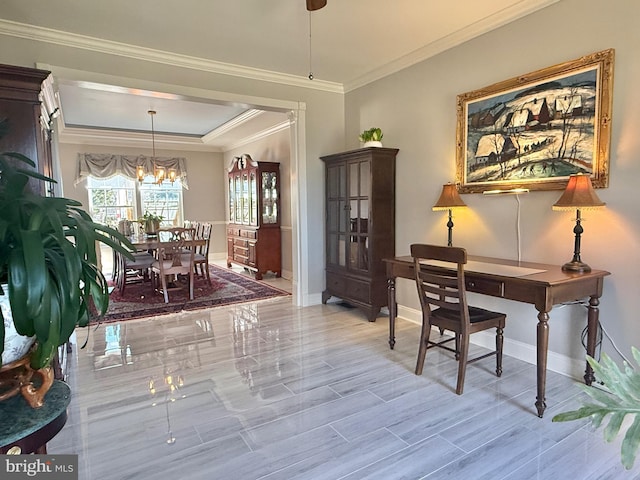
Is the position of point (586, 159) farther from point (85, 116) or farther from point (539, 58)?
point (85, 116)

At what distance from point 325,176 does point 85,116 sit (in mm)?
4069

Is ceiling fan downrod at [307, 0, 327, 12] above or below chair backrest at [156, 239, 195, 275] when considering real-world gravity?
above

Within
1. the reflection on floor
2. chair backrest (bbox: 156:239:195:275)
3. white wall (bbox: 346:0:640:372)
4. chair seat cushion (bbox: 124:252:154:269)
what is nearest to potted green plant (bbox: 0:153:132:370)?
the reflection on floor

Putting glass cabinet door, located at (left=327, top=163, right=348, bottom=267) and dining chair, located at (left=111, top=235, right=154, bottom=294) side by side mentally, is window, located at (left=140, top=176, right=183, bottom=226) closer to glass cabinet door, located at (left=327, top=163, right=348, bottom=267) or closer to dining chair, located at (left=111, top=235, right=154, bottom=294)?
dining chair, located at (left=111, top=235, right=154, bottom=294)

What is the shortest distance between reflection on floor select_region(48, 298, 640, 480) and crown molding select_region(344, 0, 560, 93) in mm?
2625

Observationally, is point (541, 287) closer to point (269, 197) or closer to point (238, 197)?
point (269, 197)

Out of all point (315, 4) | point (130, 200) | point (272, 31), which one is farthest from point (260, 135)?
point (315, 4)

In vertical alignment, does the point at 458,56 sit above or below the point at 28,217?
above

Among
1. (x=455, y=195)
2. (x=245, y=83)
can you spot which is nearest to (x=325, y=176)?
(x=245, y=83)

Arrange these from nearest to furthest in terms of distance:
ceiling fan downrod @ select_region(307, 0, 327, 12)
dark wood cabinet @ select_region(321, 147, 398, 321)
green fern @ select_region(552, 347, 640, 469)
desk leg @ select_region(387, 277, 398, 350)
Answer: green fern @ select_region(552, 347, 640, 469), ceiling fan downrod @ select_region(307, 0, 327, 12), desk leg @ select_region(387, 277, 398, 350), dark wood cabinet @ select_region(321, 147, 398, 321)

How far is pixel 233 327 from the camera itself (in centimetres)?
397

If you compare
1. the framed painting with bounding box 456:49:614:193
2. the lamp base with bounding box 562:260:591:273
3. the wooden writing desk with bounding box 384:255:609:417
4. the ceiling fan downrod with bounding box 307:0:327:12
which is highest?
the ceiling fan downrod with bounding box 307:0:327:12

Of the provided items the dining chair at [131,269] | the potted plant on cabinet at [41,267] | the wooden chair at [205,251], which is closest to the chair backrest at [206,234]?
the wooden chair at [205,251]

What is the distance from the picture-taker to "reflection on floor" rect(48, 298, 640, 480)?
1850 millimetres
